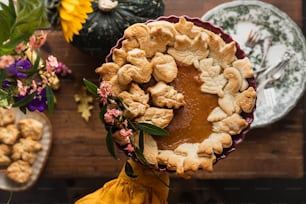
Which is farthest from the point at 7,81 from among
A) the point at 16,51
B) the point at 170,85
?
the point at 170,85

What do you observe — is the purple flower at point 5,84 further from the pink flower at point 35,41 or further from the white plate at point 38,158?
the white plate at point 38,158

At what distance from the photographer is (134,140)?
1073 mm

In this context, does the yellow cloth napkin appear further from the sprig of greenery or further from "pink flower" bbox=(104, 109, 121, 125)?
the sprig of greenery

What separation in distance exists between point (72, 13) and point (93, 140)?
0.40 metres

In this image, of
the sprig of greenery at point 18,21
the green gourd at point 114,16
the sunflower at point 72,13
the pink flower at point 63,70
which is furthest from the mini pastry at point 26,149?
the sprig of greenery at point 18,21

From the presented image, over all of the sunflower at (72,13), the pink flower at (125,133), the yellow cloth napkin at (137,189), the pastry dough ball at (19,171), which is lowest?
the pastry dough ball at (19,171)

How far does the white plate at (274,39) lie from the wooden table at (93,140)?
36mm

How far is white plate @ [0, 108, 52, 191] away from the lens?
4.42 feet

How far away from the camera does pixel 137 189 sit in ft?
3.76

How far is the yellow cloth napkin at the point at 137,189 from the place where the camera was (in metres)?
1.14

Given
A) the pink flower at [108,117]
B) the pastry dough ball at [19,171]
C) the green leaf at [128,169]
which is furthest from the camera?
the pastry dough ball at [19,171]


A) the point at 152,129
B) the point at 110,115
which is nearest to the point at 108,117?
the point at 110,115

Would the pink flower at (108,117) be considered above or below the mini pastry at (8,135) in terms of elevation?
above

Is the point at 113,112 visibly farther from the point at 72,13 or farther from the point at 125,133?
the point at 72,13
